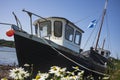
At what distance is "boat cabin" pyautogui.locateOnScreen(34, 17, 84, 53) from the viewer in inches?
437

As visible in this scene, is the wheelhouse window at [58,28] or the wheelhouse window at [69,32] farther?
the wheelhouse window at [69,32]

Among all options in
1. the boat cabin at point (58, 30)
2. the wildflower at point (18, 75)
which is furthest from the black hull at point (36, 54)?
the wildflower at point (18, 75)

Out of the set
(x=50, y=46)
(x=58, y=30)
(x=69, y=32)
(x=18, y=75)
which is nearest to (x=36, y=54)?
(x=50, y=46)

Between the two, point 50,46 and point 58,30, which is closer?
point 50,46

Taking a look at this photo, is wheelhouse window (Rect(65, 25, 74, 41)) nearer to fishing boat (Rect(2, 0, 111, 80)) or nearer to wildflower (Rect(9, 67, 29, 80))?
fishing boat (Rect(2, 0, 111, 80))

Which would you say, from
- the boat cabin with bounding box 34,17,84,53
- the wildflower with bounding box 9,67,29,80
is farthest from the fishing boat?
the wildflower with bounding box 9,67,29,80

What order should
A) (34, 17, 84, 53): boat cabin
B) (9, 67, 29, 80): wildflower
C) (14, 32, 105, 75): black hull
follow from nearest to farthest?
(9, 67, 29, 80): wildflower < (14, 32, 105, 75): black hull < (34, 17, 84, 53): boat cabin

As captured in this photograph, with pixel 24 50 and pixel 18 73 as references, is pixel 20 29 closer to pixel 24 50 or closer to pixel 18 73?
pixel 24 50

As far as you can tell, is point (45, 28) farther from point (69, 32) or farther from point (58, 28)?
point (69, 32)

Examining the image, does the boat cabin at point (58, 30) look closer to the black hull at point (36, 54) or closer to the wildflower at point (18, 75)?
the black hull at point (36, 54)

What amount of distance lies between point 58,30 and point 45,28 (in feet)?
2.66

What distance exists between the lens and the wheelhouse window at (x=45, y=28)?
447 inches

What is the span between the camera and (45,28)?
1149 centimetres

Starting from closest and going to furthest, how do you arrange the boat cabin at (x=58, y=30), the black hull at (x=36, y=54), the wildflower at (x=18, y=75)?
the wildflower at (x=18, y=75) → the black hull at (x=36, y=54) → the boat cabin at (x=58, y=30)
